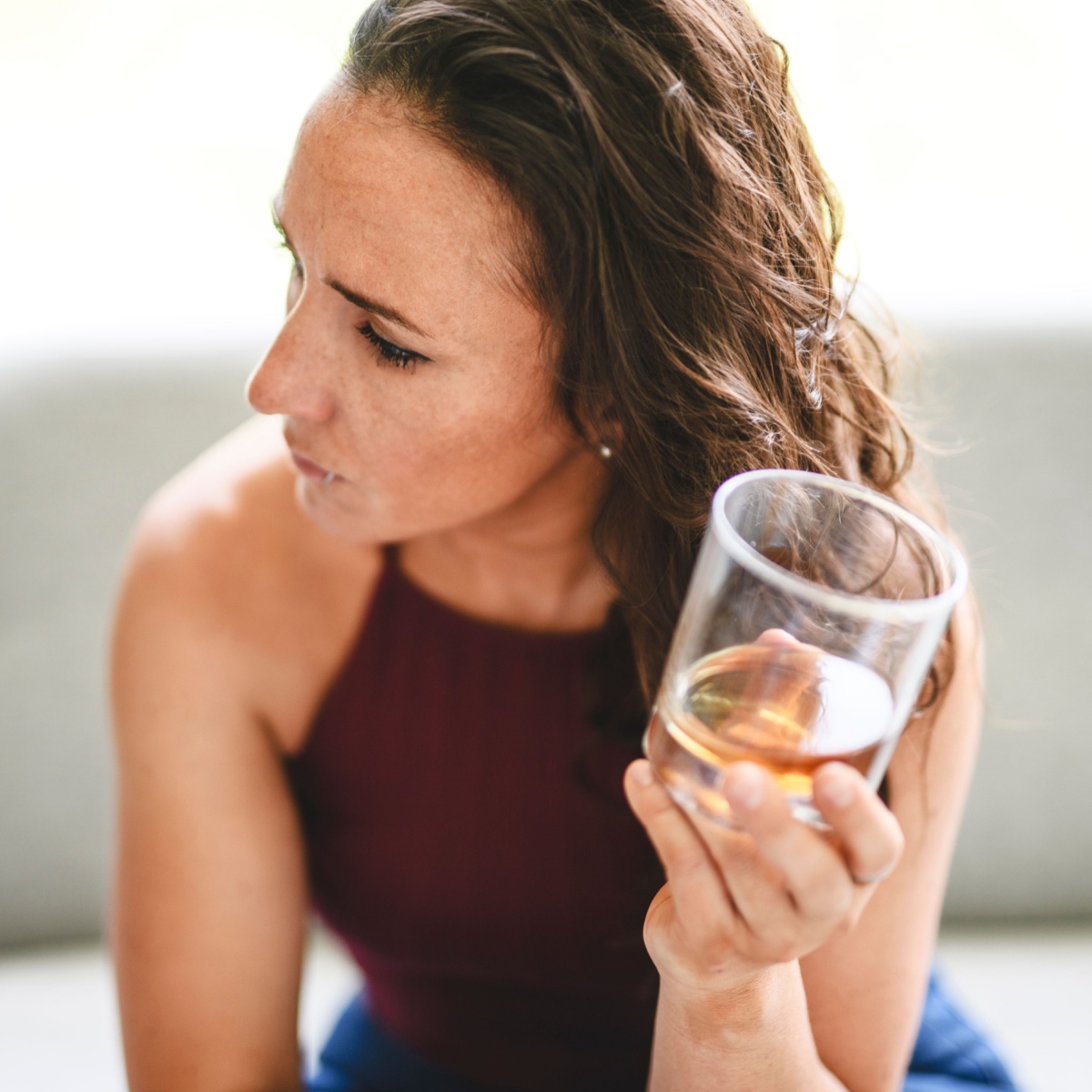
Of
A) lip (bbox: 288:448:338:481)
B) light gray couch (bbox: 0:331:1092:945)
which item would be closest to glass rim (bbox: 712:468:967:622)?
lip (bbox: 288:448:338:481)

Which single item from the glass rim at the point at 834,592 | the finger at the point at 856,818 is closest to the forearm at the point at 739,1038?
the finger at the point at 856,818

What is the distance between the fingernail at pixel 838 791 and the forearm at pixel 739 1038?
0.30 metres

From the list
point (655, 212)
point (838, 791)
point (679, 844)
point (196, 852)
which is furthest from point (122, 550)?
point (838, 791)

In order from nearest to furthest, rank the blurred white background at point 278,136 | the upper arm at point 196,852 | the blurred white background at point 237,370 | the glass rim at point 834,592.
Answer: the glass rim at point 834,592 → the upper arm at point 196,852 → the blurred white background at point 237,370 → the blurred white background at point 278,136

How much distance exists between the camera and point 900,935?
1.13 metres

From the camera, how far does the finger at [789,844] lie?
0.64m

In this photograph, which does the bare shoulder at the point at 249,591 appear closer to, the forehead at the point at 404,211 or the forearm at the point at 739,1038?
the forehead at the point at 404,211

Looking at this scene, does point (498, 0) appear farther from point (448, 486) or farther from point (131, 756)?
point (131, 756)

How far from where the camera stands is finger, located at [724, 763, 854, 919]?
64cm

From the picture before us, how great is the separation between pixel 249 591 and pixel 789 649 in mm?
782

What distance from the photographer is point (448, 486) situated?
1.04 m

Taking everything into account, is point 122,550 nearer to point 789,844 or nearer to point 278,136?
point 278,136

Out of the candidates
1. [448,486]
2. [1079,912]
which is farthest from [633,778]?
[1079,912]

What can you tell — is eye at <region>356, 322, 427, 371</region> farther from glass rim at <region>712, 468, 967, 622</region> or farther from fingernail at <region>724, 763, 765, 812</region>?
fingernail at <region>724, 763, 765, 812</region>
